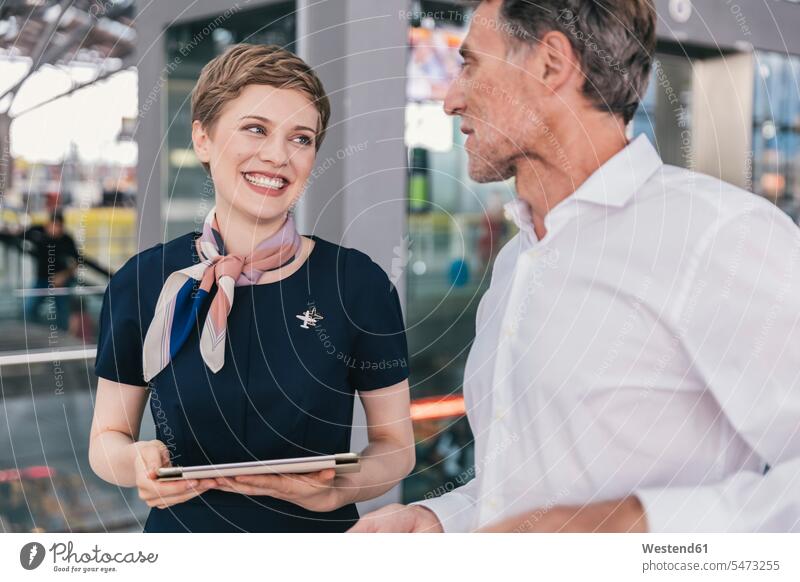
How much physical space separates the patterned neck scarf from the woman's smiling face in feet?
0.23

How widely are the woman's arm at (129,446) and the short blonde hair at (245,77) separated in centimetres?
49

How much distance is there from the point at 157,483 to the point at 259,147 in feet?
2.30

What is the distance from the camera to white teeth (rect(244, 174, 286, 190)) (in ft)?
5.86

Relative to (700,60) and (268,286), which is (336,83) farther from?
(700,60)

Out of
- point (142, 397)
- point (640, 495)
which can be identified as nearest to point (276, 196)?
point (142, 397)

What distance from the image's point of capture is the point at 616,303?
6.21 ft

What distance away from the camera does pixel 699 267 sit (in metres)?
1.85

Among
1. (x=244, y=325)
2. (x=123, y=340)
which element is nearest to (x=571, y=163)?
(x=244, y=325)

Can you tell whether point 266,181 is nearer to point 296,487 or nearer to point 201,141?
point 201,141

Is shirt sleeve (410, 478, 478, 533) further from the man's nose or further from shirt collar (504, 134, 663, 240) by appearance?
the man's nose

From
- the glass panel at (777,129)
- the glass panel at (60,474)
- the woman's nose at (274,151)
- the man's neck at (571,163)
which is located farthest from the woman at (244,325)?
the glass panel at (777,129)

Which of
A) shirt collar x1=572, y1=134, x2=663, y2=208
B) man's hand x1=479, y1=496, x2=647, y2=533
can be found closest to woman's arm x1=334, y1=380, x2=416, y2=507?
man's hand x1=479, y1=496, x2=647, y2=533
